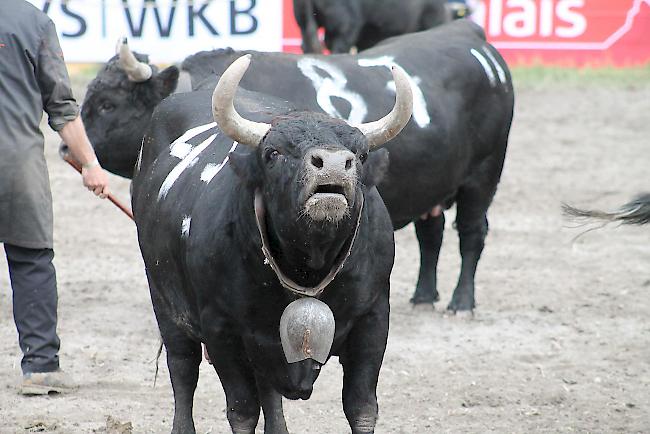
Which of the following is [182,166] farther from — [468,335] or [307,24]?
[307,24]

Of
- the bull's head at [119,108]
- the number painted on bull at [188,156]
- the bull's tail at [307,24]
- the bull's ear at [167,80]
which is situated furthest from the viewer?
the bull's tail at [307,24]

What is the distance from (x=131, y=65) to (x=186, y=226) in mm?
2429

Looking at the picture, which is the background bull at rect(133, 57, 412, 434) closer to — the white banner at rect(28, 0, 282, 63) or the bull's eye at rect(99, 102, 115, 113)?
the bull's eye at rect(99, 102, 115, 113)

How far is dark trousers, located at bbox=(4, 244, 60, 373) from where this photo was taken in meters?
5.71

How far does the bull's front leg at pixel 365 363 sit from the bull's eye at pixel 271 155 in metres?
0.77

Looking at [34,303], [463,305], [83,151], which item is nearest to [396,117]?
[83,151]

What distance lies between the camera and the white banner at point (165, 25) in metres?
11.6

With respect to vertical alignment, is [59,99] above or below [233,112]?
below

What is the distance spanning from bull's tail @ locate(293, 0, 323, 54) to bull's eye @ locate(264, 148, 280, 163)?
8662mm

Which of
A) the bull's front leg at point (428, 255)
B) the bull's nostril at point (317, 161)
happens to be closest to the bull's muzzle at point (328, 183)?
the bull's nostril at point (317, 161)

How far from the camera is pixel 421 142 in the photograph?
6676 mm

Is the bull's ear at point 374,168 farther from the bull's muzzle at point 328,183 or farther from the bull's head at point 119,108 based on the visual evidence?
the bull's head at point 119,108

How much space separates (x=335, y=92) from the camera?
21.2 ft

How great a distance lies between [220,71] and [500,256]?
10.6ft
